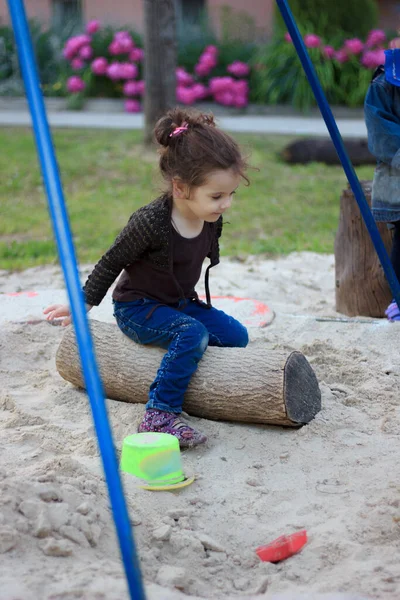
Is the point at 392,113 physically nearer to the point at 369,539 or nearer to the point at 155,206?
the point at 155,206

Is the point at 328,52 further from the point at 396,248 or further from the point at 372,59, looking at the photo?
the point at 396,248

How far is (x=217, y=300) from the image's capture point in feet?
14.9

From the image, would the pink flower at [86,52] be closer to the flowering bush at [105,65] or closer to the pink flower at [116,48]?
the flowering bush at [105,65]

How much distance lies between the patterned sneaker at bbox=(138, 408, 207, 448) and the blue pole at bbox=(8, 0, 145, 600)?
44.1 inches

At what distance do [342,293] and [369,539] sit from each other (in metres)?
2.43

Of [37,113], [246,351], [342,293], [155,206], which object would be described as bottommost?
[342,293]

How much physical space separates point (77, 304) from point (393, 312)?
8.73 feet

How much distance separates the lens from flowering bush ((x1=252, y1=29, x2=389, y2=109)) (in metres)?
11.3

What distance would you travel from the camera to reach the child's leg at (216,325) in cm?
346

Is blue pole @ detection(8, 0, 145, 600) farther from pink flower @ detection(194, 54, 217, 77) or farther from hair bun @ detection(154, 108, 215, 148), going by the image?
pink flower @ detection(194, 54, 217, 77)

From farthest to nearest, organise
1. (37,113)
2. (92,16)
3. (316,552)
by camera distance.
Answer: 1. (92,16)
2. (316,552)
3. (37,113)

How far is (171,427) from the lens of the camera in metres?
3.01

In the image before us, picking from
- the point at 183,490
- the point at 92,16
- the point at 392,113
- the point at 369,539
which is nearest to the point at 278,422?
the point at 183,490

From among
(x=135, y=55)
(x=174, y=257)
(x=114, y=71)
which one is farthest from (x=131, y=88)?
(x=174, y=257)
